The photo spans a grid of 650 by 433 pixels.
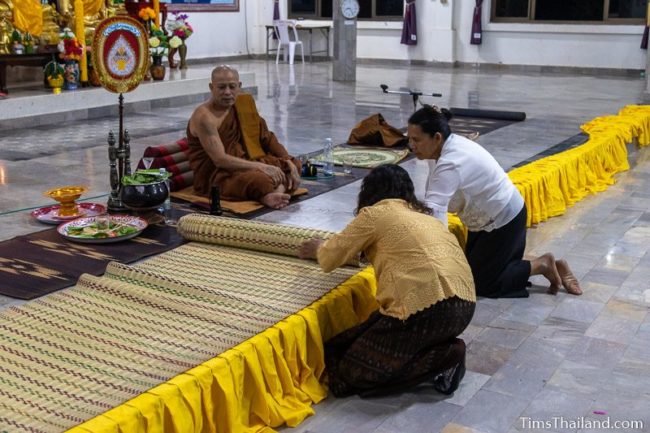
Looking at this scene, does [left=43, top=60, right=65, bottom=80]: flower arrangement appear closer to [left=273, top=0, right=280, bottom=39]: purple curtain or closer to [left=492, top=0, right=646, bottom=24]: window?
[left=273, top=0, right=280, bottom=39]: purple curtain

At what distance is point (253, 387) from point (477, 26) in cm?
1359

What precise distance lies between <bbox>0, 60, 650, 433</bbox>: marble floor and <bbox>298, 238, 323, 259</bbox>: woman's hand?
0.62m

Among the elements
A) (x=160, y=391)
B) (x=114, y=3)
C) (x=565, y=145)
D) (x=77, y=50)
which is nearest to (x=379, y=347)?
(x=160, y=391)

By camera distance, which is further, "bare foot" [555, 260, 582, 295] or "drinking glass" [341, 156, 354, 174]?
"drinking glass" [341, 156, 354, 174]

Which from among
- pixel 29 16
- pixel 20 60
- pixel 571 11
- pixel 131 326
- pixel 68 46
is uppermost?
pixel 571 11

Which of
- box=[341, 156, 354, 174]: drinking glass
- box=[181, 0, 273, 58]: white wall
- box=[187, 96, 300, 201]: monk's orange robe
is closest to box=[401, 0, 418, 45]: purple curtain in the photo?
box=[181, 0, 273, 58]: white wall

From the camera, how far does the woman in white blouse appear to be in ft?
10.7

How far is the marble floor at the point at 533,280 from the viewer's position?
2.67 metres

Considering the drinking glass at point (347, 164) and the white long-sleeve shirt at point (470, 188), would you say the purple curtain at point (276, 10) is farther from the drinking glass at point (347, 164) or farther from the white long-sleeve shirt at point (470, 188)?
the white long-sleeve shirt at point (470, 188)

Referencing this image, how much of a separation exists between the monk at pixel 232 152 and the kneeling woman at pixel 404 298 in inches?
83.5

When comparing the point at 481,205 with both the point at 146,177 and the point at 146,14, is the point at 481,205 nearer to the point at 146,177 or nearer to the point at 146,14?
the point at 146,177

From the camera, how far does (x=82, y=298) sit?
299cm

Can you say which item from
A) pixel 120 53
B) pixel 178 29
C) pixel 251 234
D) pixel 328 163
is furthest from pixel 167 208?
pixel 178 29

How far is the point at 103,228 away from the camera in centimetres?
420
